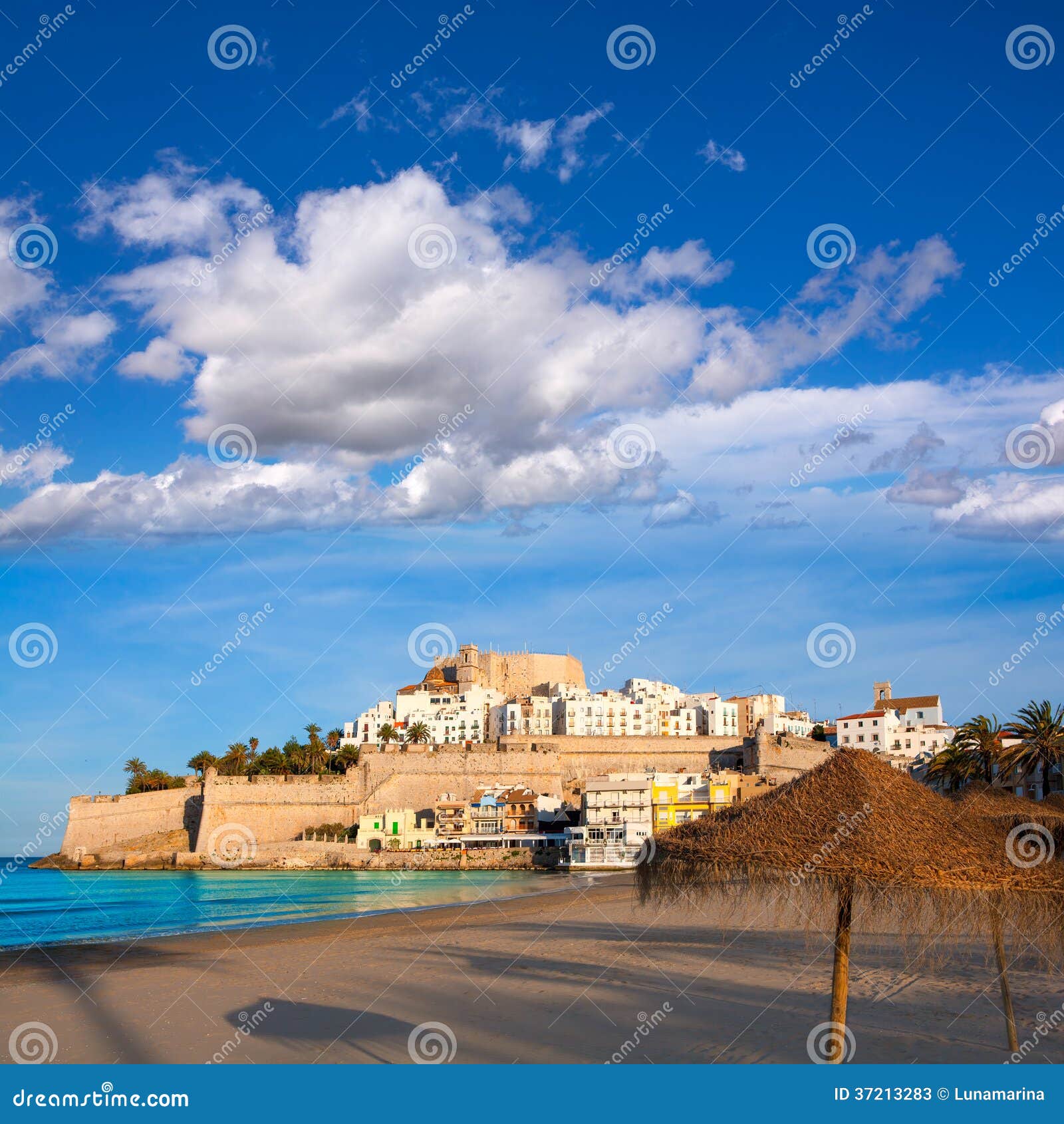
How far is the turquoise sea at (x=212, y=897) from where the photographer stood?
1299 inches

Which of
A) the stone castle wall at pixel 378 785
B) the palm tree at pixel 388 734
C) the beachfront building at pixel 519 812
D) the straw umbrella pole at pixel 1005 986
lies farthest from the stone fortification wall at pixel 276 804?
the straw umbrella pole at pixel 1005 986

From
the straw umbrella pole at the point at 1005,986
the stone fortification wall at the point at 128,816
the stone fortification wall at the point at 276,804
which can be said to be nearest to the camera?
the straw umbrella pole at the point at 1005,986

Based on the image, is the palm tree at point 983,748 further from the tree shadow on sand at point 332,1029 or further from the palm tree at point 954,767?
the tree shadow on sand at point 332,1029

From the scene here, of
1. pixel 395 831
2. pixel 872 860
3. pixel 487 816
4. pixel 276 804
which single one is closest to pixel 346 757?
pixel 276 804

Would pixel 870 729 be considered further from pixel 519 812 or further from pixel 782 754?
pixel 519 812

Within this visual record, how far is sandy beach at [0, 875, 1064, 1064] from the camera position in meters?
10.5

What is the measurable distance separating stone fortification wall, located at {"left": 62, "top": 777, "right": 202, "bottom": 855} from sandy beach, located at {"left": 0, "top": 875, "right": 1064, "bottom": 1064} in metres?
59.4

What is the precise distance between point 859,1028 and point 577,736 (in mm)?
75315

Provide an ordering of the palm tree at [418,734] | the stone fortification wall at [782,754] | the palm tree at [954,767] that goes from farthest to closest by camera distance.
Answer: the palm tree at [418,734]
the stone fortification wall at [782,754]
the palm tree at [954,767]

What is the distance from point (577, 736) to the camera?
281ft

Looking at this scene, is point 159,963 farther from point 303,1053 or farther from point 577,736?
point 577,736

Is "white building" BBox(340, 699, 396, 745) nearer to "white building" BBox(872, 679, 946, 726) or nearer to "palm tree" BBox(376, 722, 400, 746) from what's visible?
"palm tree" BBox(376, 722, 400, 746)

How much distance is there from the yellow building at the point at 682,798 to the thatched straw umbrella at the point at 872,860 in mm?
55343

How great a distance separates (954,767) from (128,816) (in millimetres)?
68203
